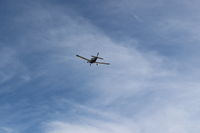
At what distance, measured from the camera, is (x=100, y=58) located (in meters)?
178

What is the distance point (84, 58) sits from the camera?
180875mm

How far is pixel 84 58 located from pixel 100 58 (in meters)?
10.7
